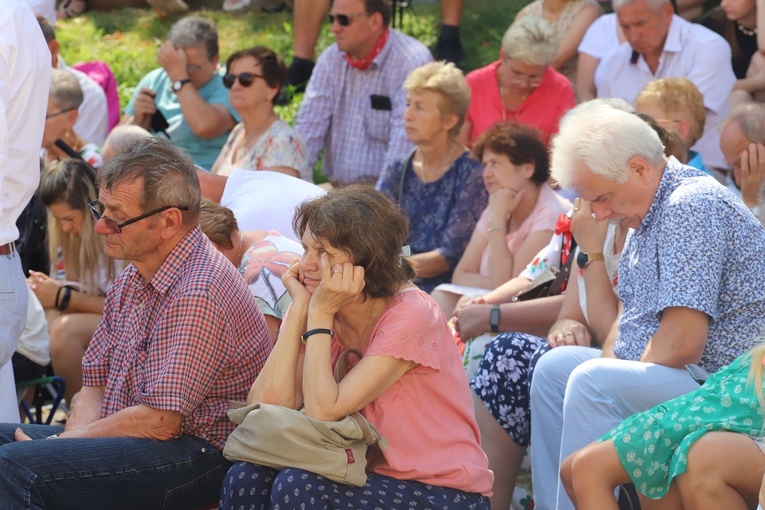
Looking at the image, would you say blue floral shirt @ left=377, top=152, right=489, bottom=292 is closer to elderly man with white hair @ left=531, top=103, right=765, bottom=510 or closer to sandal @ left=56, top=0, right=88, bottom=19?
elderly man with white hair @ left=531, top=103, right=765, bottom=510

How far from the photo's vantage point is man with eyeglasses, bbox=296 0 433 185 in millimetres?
6770

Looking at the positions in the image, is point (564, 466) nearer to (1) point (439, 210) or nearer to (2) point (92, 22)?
(1) point (439, 210)

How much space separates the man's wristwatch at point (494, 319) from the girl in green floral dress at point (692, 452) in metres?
1.31

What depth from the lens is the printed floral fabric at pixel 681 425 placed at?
3148mm

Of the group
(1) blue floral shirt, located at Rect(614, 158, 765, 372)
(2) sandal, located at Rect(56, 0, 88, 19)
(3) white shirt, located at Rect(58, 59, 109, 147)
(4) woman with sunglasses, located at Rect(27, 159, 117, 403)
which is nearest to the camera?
(1) blue floral shirt, located at Rect(614, 158, 765, 372)

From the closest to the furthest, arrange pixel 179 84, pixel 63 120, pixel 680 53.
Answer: pixel 680 53, pixel 63 120, pixel 179 84

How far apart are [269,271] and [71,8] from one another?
767cm

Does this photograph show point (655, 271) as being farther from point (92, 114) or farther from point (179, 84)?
point (92, 114)

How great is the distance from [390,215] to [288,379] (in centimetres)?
60

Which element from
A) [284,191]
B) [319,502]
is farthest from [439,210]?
[319,502]

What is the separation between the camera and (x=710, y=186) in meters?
3.63

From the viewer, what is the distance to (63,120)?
6.37m

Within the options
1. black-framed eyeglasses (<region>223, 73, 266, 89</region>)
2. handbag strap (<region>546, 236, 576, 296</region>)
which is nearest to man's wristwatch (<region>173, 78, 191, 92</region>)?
black-framed eyeglasses (<region>223, 73, 266, 89</region>)

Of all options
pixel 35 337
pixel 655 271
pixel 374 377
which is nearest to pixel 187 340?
pixel 374 377
